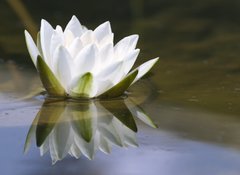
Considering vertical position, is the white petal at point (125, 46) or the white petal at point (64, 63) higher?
the white petal at point (64, 63)

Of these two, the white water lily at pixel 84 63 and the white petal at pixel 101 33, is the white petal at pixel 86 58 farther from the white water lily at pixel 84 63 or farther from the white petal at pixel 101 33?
the white petal at pixel 101 33

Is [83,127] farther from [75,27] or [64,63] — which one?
[75,27]

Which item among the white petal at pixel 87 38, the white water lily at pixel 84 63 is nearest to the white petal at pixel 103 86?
the white water lily at pixel 84 63

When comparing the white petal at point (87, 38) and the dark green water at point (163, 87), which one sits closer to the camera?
the dark green water at point (163, 87)

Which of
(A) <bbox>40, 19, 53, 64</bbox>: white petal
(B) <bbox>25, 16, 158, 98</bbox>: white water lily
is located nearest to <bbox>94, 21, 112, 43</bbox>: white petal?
(B) <bbox>25, 16, 158, 98</bbox>: white water lily

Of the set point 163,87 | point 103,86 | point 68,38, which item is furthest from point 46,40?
point 163,87

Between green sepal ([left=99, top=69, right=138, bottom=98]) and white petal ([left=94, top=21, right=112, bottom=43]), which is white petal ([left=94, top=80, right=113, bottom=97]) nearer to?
green sepal ([left=99, top=69, right=138, bottom=98])
